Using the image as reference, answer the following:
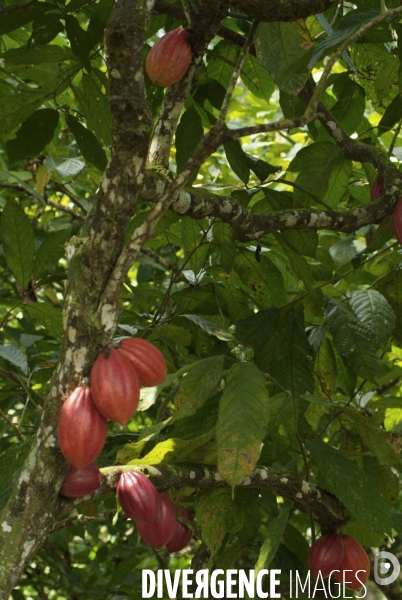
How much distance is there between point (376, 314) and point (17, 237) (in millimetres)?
914

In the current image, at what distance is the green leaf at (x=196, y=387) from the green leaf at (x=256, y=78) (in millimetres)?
1106

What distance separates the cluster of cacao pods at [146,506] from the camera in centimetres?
124

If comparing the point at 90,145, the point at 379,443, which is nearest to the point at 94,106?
the point at 90,145

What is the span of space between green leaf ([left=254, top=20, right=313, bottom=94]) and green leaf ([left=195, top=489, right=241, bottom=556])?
34.9 inches

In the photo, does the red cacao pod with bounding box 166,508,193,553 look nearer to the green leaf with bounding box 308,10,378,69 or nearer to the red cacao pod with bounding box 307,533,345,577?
the red cacao pod with bounding box 307,533,345,577

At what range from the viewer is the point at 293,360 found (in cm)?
180

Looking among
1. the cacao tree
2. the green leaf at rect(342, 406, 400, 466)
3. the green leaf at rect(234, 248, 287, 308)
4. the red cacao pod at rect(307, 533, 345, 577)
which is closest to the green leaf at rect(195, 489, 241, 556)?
the cacao tree

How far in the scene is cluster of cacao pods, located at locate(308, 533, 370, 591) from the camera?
62.0 inches

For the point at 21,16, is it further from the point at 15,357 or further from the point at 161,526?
the point at 161,526

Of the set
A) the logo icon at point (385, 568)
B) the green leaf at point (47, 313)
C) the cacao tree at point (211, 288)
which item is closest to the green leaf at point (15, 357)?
the cacao tree at point (211, 288)

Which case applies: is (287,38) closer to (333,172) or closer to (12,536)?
(333,172)

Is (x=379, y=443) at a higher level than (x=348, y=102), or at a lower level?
lower

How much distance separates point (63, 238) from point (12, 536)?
97cm

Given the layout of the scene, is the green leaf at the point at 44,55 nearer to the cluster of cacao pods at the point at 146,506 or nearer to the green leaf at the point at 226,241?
the green leaf at the point at 226,241
